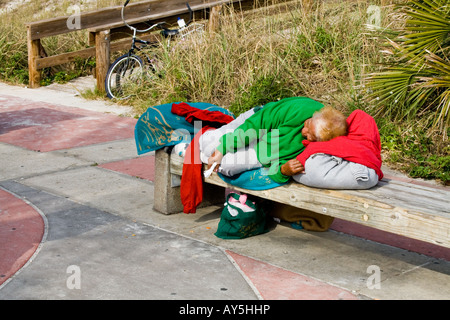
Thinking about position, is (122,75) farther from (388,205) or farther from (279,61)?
(388,205)

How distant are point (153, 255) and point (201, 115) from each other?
4.27 ft

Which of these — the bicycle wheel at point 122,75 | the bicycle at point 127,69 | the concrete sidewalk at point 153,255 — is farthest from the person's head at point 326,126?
the bicycle wheel at point 122,75

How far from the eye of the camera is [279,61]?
368 inches

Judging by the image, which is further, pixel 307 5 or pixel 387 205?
pixel 307 5

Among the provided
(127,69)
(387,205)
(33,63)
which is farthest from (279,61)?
(33,63)

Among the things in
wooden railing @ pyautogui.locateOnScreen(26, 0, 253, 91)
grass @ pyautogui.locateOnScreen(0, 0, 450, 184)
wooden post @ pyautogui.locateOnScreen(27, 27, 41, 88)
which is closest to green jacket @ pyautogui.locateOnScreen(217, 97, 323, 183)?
grass @ pyautogui.locateOnScreen(0, 0, 450, 184)

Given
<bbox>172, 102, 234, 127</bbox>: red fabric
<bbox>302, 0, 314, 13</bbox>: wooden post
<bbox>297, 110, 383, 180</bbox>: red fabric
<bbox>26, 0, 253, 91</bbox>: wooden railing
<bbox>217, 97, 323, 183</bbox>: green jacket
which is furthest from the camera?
<bbox>26, 0, 253, 91</bbox>: wooden railing

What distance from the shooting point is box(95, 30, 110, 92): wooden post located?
11.7m

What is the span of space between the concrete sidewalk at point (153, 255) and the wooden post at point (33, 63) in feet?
20.8

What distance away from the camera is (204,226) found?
17.7 ft

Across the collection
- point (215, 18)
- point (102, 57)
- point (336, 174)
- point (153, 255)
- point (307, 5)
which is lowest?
point (153, 255)

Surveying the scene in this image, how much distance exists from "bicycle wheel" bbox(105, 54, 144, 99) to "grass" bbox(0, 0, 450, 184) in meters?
0.39

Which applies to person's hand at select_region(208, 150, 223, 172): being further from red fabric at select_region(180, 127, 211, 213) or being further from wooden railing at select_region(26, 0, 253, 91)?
wooden railing at select_region(26, 0, 253, 91)

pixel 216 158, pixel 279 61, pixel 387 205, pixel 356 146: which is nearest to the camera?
pixel 387 205
